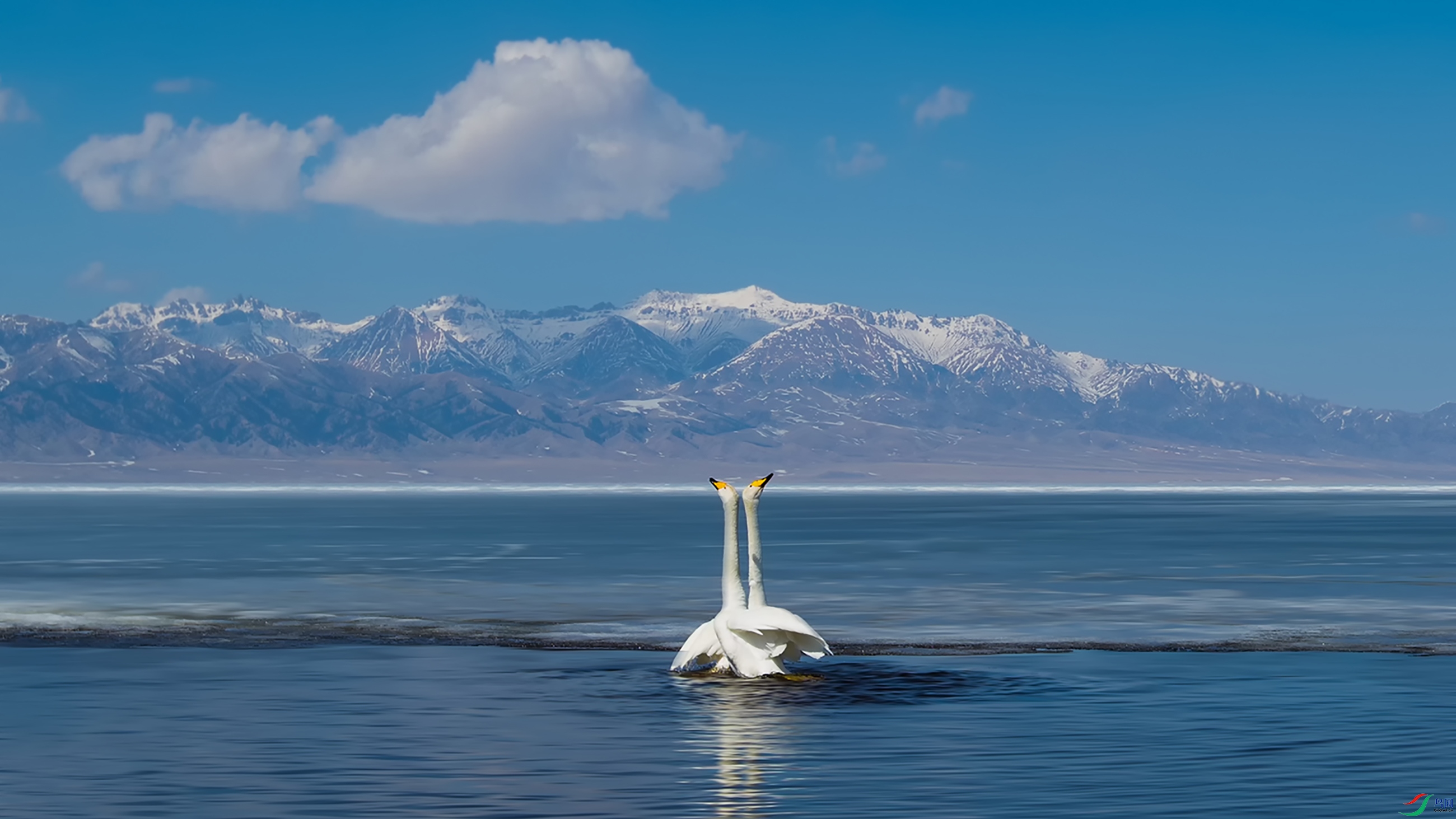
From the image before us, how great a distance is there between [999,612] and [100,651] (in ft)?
61.9

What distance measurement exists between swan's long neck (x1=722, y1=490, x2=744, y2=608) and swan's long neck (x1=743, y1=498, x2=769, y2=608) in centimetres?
19

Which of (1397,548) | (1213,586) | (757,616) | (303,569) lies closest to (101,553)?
(303,569)

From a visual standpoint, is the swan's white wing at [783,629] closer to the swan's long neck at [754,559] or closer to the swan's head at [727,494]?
the swan's long neck at [754,559]

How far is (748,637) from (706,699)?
7.76 feet

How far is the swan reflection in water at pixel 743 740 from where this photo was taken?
2005 cm

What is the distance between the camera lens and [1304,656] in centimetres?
3369

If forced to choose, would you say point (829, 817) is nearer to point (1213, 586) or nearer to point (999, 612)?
point (999, 612)

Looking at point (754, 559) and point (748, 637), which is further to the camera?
point (754, 559)

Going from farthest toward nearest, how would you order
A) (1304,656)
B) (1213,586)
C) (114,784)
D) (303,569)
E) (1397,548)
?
1. (1397,548)
2. (303,569)
3. (1213,586)
4. (1304,656)
5. (114,784)

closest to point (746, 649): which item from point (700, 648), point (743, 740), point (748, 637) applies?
point (748, 637)

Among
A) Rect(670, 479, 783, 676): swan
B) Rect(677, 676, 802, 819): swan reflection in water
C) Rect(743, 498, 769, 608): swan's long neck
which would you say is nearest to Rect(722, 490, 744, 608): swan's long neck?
Rect(670, 479, 783, 676): swan

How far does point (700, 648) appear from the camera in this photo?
98.5ft

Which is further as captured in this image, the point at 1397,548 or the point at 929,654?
the point at 1397,548

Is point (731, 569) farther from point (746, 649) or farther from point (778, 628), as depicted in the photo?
point (778, 628)
